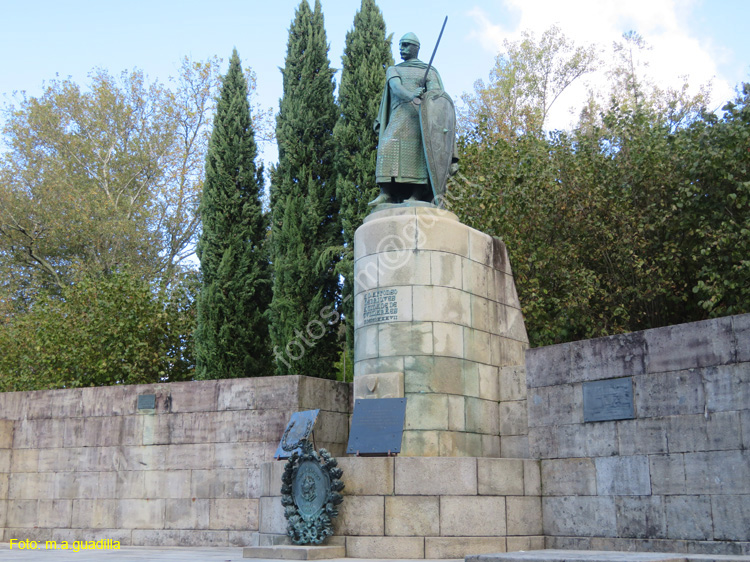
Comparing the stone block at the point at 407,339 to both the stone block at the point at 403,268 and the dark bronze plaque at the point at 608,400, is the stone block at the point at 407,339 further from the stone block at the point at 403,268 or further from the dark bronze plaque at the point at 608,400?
the dark bronze plaque at the point at 608,400

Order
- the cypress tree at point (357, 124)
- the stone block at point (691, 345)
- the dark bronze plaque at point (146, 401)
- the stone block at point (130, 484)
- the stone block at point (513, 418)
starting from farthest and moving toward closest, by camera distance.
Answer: the cypress tree at point (357, 124) < the dark bronze plaque at point (146, 401) < the stone block at point (130, 484) < the stone block at point (513, 418) < the stone block at point (691, 345)

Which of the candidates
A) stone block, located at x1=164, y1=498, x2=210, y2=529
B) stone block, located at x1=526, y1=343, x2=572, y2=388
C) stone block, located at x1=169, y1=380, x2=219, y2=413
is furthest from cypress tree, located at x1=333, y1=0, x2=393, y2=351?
stone block, located at x1=526, y1=343, x2=572, y2=388

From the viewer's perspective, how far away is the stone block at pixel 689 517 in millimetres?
9481

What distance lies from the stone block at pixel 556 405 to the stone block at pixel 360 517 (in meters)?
2.78

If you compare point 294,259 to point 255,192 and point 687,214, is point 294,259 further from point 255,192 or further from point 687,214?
point 687,214

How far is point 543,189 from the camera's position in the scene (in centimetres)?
1803

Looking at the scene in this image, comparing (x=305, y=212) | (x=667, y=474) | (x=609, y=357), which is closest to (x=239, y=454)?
(x=609, y=357)

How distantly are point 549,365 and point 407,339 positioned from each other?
6.74 feet

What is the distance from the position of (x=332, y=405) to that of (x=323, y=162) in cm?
1116

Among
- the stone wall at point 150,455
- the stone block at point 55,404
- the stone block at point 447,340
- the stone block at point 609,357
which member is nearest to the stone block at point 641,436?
the stone block at point 609,357

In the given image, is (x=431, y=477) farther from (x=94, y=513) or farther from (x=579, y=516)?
(x=94, y=513)

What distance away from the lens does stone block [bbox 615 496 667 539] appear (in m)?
9.88

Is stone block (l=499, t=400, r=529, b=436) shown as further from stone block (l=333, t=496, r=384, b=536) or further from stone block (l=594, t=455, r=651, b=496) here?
stone block (l=333, t=496, r=384, b=536)

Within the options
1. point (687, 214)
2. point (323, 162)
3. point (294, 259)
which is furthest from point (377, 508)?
point (323, 162)
